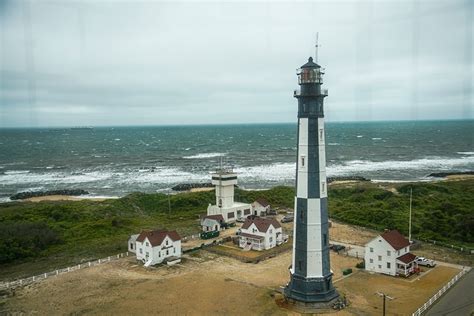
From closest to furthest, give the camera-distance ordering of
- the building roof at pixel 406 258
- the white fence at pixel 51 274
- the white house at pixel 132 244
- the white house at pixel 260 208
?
the white fence at pixel 51 274
the building roof at pixel 406 258
the white house at pixel 132 244
the white house at pixel 260 208

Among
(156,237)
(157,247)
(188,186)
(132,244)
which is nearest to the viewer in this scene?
(157,247)

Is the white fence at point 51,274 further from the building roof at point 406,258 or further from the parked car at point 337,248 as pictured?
the building roof at point 406,258

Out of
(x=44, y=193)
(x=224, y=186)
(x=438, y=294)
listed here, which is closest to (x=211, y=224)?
(x=224, y=186)

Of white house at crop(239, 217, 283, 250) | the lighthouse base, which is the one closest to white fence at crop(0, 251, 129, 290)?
white house at crop(239, 217, 283, 250)

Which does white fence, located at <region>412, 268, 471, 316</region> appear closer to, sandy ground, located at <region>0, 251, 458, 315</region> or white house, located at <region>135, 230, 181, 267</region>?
sandy ground, located at <region>0, 251, 458, 315</region>

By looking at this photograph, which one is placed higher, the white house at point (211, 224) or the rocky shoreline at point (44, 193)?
the white house at point (211, 224)

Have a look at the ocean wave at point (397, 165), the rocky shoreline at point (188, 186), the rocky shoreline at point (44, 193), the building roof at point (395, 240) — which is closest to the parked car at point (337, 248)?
the building roof at point (395, 240)

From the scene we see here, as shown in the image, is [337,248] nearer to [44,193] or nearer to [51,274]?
[51,274]
